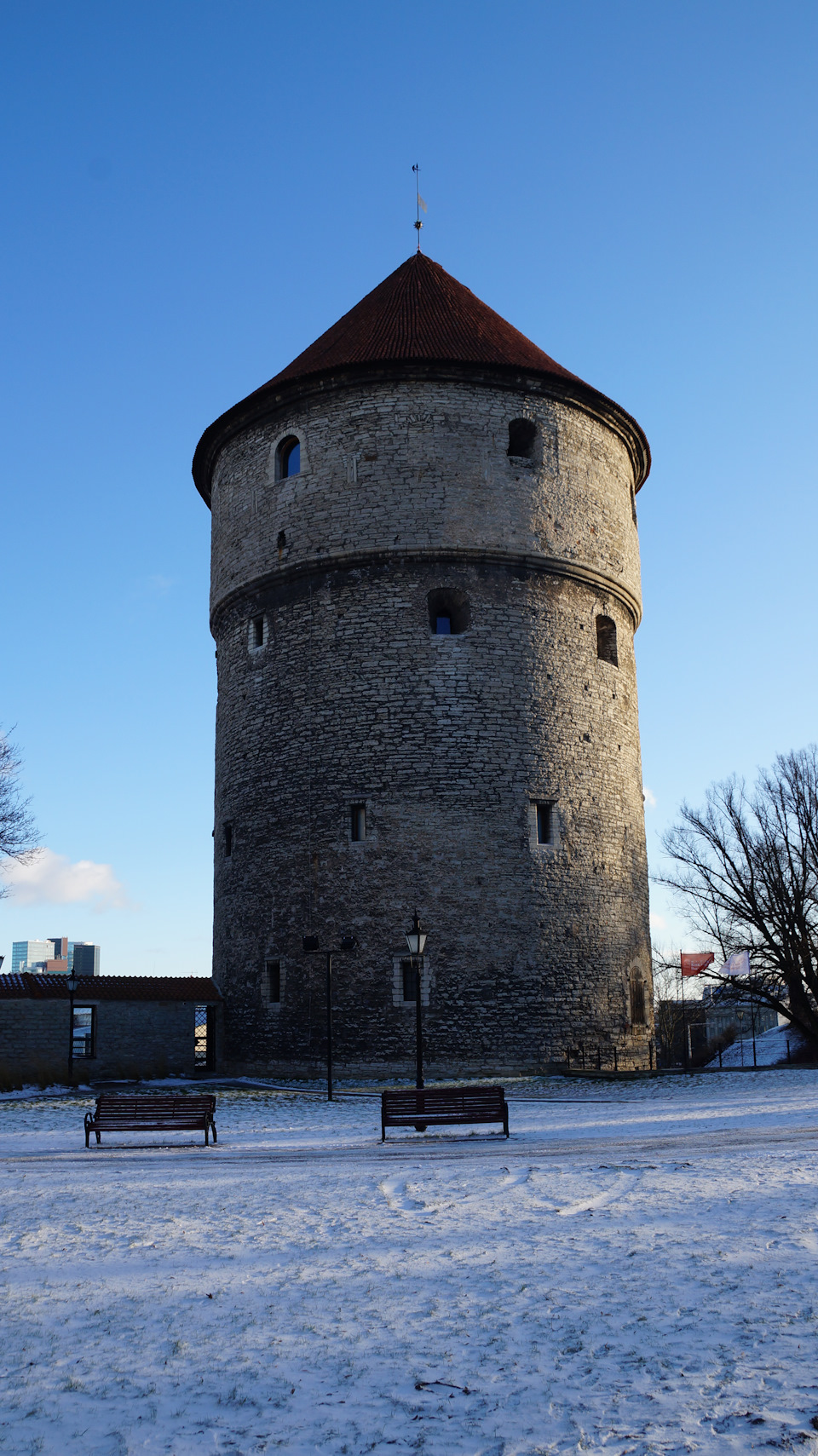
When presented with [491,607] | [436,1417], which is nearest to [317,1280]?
[436,1417]

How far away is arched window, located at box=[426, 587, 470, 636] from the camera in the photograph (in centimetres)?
1961

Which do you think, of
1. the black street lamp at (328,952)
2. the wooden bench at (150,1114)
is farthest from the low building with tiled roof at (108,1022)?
the wooden bench at (150,1114)

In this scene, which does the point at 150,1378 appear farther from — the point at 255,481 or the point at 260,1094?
the point at 255,481

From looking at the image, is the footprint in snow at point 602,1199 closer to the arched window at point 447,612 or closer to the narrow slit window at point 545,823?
the narrow slit window at point 545,823

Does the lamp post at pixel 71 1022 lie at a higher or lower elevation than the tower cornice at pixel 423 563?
lower

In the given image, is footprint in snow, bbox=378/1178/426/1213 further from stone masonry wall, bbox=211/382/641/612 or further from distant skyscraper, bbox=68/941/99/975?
distant skyscraper, bbox=68/941/99/975

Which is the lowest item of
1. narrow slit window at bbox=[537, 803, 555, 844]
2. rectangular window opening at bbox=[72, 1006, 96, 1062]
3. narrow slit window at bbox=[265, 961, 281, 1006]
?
rectangular window opening at bbox=[72, 1006, 96, 1062]

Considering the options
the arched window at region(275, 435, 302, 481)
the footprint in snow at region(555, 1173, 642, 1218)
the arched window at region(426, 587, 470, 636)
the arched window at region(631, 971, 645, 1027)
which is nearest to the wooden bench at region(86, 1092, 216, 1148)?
the footprint in snow at region(555, 1173, 642, 1218)

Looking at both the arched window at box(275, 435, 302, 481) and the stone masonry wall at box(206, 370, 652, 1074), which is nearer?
the stone masonry wall at box(206, 370, 652, 1074)

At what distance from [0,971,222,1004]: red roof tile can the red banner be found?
10.7 m

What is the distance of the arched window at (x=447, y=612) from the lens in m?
19.6

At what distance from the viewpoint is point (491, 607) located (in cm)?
1967

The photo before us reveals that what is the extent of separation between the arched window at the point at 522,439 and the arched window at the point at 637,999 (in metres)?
9.59

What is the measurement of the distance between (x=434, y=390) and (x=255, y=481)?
150 inches
